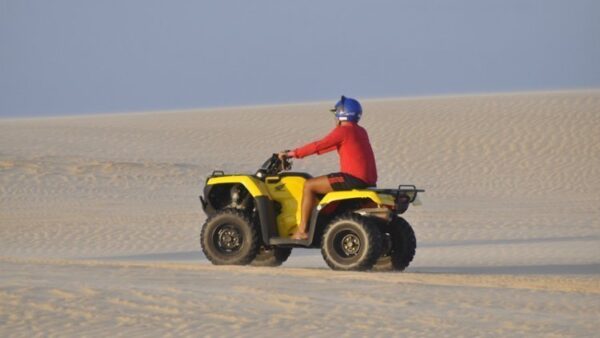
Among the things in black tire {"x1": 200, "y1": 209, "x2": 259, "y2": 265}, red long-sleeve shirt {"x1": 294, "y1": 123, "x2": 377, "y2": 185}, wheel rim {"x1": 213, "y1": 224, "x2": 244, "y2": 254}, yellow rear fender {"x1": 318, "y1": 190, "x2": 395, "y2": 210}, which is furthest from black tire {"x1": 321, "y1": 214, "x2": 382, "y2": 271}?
wheel rim {"x1": 213, "y1": 224, "x2": 244, "y2": 254}

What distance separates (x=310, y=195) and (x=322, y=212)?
0.71 feet

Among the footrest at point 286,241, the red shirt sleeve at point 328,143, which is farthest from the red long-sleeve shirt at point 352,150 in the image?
the footrest at point 286,241

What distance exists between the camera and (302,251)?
18.6 m

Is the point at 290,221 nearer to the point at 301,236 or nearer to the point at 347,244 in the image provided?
the point at 301,236

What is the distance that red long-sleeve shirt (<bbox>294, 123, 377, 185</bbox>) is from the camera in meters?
12.7

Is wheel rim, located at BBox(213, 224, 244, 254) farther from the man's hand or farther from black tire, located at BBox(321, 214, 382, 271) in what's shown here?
black tire, located at BBox(321, 214, 382, 271)

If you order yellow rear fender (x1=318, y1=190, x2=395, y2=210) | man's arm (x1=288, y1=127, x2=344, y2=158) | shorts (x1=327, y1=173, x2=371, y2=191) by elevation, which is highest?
man's arm (x1=288, y1=127, x2=344, y2=158)

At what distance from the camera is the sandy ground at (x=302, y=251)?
29.9ft

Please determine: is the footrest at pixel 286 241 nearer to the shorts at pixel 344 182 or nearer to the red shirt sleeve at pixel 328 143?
the shorts at pixel 344 182

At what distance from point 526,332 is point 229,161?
24.4 meters

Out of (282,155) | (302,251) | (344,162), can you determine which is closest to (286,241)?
(282,155)

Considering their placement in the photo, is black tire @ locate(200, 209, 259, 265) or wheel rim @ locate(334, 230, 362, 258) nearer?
wheel rim @ locate(334, 230, 362, 258)

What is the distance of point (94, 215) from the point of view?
23.0 metres

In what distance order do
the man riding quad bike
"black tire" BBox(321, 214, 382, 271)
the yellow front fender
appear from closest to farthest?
"black tire" BBox(321, 214, 382, 271), the man riding quad bike, the yellow front fender
